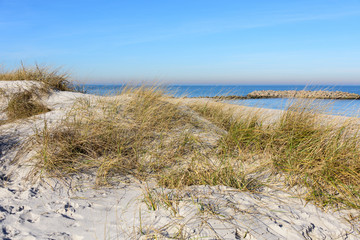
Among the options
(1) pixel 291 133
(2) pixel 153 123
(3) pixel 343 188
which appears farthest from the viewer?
(2) pixel 153 123

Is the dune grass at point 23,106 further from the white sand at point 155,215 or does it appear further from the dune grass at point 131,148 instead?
the white sand at point 155,215

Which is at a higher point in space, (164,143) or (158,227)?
(164,143)

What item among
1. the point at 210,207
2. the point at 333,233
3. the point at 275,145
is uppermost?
the point at 275,145

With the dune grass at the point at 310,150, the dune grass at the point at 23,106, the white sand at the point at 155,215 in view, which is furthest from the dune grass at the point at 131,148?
the dune grass at the point at 23,106

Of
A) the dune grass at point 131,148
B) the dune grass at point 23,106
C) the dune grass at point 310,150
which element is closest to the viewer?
the dune grass at point 310,150

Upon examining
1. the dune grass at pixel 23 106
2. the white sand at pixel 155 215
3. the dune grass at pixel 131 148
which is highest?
the dune grass at pixel 23 106

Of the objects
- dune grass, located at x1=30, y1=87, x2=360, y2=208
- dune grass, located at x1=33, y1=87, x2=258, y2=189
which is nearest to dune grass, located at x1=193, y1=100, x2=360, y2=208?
dune grass, located at x1=30, y1=87, x2=360, y2=208

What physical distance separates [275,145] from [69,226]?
228cm

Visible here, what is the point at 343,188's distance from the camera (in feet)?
7.20

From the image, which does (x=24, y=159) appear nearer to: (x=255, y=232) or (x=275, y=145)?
(x=255, y=232)

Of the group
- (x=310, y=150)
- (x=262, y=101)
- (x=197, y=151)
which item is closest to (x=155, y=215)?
(x=197, y=151)

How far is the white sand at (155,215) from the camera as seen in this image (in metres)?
1.73

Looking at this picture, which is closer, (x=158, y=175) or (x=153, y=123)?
(x=158, y=175)

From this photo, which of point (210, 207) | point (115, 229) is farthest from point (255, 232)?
point (115, 229)
